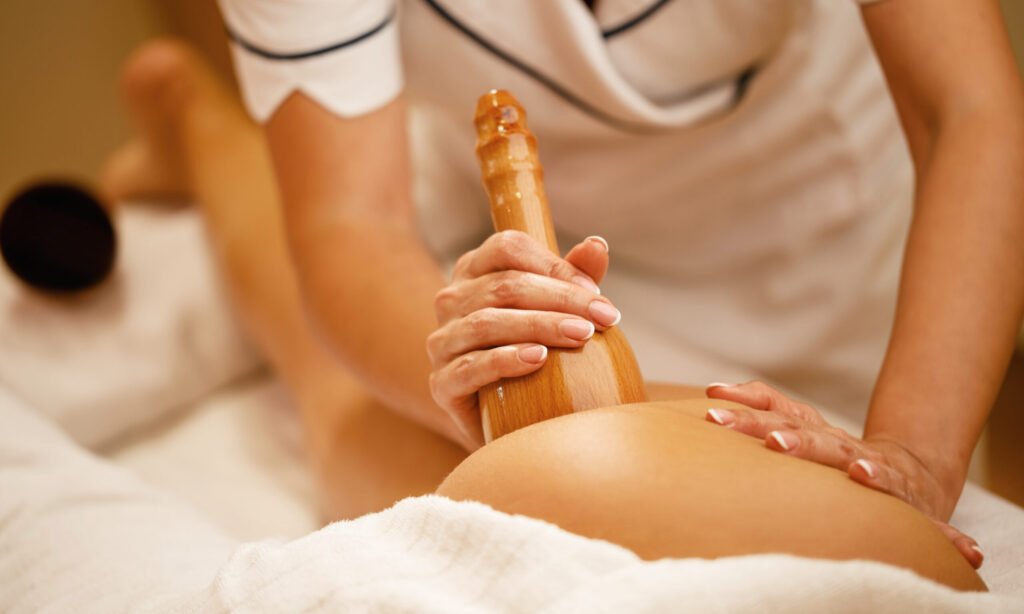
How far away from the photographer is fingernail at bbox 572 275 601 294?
0.55m

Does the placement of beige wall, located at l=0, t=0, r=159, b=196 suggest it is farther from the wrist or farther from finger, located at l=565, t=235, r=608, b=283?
the wrist

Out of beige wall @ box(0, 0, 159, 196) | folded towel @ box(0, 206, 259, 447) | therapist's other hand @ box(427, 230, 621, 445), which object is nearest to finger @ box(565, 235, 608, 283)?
therapist's other hand @ box(427, 230, 621, 445)

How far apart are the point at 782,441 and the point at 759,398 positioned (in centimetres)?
9

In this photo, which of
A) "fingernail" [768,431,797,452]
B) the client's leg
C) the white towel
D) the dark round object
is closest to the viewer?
the white towel

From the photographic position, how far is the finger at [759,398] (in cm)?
56

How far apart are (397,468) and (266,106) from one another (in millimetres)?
408

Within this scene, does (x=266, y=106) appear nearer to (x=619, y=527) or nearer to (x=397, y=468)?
(x=397, y=468)

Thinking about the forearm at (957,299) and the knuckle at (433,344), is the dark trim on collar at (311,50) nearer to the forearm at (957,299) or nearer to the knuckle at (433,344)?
the knuckle at (433,344)

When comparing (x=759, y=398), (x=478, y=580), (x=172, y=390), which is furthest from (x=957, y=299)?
(x=172, y=390)

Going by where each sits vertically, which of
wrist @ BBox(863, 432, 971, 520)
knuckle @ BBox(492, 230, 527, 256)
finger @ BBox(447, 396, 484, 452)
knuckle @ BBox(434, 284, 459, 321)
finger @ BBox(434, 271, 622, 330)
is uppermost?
knuckle @ BBox(492, 230, 527, 256)

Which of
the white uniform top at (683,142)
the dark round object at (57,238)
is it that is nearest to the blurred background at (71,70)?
the dark round object at (57,238)

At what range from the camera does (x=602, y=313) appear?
519mm

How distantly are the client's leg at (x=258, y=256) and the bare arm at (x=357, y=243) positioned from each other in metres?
0.08

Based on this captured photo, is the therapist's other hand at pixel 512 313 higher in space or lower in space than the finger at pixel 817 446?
higher
